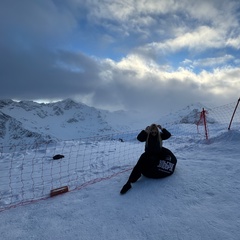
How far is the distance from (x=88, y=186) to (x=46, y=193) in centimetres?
112

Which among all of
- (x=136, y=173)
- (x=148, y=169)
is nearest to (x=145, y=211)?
(x=136, y=173)

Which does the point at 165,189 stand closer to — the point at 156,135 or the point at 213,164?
the point at 156,135

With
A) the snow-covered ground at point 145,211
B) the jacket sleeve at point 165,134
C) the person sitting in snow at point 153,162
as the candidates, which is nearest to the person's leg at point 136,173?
the person sitting in snow at point 153,162

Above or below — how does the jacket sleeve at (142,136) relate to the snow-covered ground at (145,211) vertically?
above

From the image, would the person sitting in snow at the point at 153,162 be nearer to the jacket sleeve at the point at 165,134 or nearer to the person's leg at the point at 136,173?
the person's leg at the point at 136,173

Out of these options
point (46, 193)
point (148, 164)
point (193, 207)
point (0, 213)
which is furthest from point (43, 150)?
point (193, 207)

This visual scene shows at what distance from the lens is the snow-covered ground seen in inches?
140

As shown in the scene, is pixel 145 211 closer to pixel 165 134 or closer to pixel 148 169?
pixel 148 169

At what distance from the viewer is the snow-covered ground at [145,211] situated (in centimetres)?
357

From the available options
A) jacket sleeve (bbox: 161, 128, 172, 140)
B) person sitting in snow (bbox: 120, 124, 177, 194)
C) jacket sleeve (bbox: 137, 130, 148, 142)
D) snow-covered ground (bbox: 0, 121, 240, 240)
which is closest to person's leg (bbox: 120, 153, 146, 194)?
person sitting in snow (bbox: 120, 124, 177, 194)

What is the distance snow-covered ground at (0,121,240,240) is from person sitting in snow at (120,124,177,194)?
17 centimetres

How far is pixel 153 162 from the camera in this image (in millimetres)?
5609

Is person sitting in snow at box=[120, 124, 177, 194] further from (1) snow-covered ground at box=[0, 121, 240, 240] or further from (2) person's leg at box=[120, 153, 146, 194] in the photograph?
(1) snow-covered ground at box=[0, 121, 240, 240]

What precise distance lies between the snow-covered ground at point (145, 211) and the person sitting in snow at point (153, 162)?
17 centimetres
